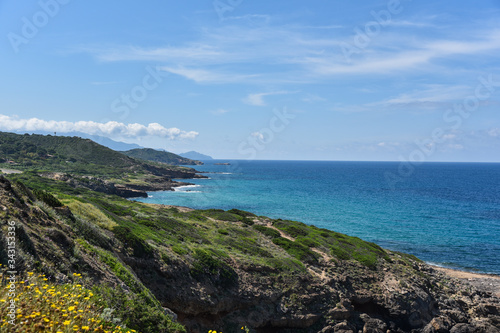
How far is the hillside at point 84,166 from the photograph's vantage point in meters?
93.7

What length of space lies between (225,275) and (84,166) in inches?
4804

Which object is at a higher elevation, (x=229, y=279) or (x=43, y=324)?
(x=43, y=324)

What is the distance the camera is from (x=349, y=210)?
8169 cm

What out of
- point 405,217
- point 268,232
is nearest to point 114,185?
point 268,232

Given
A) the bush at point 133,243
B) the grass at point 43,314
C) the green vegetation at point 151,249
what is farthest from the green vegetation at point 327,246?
the grass at point 43,314

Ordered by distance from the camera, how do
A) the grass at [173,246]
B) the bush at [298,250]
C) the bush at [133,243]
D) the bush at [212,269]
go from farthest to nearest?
the bush at [298,250], the bush at [212,269], the bush at [133,243], the grass at [173,246]

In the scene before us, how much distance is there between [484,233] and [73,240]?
2678 inches

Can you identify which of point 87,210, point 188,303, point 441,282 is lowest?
point 441,282

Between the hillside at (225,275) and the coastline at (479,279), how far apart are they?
10.3ft

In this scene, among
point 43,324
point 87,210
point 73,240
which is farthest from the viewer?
point 87,210

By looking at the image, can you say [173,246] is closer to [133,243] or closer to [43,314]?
[133,243]

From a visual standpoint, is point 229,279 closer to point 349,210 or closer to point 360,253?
point 360,253

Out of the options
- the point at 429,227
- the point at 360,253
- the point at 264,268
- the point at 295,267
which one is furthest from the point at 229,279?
the point at 429,227

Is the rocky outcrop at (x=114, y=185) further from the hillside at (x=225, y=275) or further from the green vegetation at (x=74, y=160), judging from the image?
the hillside at (x=225, y=275)
